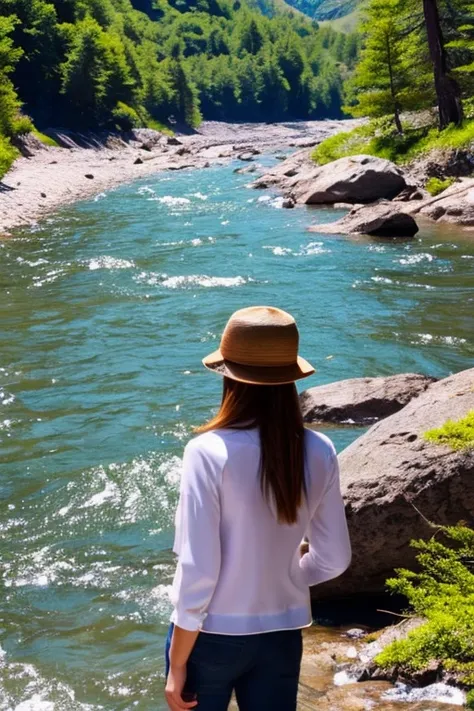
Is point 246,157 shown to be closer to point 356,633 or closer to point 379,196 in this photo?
point 379,196

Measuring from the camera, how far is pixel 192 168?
59.6m

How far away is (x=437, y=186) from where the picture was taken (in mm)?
30953

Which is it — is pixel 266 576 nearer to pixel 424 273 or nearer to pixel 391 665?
pixel 391 665

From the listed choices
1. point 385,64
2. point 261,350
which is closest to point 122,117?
point 385,64

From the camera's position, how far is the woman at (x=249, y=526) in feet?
10.3

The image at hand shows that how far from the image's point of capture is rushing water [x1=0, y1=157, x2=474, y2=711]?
6.96 metres

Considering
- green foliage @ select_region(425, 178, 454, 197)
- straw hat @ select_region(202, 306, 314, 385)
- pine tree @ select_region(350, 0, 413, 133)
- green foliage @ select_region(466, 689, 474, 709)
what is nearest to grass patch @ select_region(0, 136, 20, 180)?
pine tree @ select_region(350, 0, 413, 133)

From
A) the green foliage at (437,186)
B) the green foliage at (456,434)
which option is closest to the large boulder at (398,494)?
the green foliage at (456,434)

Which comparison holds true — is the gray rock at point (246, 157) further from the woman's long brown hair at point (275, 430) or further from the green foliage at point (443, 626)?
the woman's long brown hair at point (275, 430)

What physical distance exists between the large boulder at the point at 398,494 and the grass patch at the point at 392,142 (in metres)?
27.3

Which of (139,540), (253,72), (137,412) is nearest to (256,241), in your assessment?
(137,412)

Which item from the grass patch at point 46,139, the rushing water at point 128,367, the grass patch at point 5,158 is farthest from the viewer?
the grass patch at point 46,139

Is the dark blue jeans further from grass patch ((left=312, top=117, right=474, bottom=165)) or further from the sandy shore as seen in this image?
grass patch ((left=312, top=117, right=474, bottom=165))

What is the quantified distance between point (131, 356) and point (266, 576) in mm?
11885
